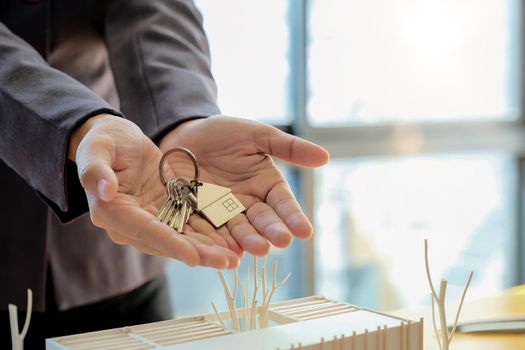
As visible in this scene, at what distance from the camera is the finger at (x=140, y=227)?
979 mm

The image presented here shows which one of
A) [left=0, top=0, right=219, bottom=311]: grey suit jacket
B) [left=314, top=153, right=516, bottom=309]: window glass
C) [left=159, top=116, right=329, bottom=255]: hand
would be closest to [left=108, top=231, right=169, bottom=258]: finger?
[left=159, top=116, right=329, bottom=255]: hand

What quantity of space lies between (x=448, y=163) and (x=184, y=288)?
146 centimetres

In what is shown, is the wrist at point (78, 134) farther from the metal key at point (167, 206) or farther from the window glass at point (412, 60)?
the window glass at point (412, 60)

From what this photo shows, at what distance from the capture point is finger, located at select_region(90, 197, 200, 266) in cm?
98

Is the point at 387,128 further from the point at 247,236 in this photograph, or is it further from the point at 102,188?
the point at 102,188

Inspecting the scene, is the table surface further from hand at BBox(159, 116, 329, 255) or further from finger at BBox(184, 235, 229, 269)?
finger at BBox(184, 235, 229, 269)

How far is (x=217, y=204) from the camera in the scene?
3.86ft

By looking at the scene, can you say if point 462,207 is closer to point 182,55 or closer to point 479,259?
point 479,259

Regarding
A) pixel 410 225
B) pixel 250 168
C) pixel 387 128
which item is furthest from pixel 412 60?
pixel 250 168

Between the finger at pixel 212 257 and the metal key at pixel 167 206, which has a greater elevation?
the metal key at pixel 167 206

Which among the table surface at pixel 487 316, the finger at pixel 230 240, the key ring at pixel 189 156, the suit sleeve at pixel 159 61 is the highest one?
the suit sleeve at pixel 159 61

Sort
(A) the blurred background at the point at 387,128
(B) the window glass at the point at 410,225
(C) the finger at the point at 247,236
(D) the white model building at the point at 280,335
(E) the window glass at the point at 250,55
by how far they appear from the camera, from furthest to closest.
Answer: (B) the window glass at the point at 410,225, (A) the blurred background at the point at 387,128, (E) the window glass at the point at 250,55, (C) the finger at the point at 247,236, (D) the white model building at the point at 280,335

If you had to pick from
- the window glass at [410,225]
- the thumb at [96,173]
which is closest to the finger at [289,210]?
the thumb at [96,173]

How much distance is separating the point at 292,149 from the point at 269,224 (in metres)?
0.14
